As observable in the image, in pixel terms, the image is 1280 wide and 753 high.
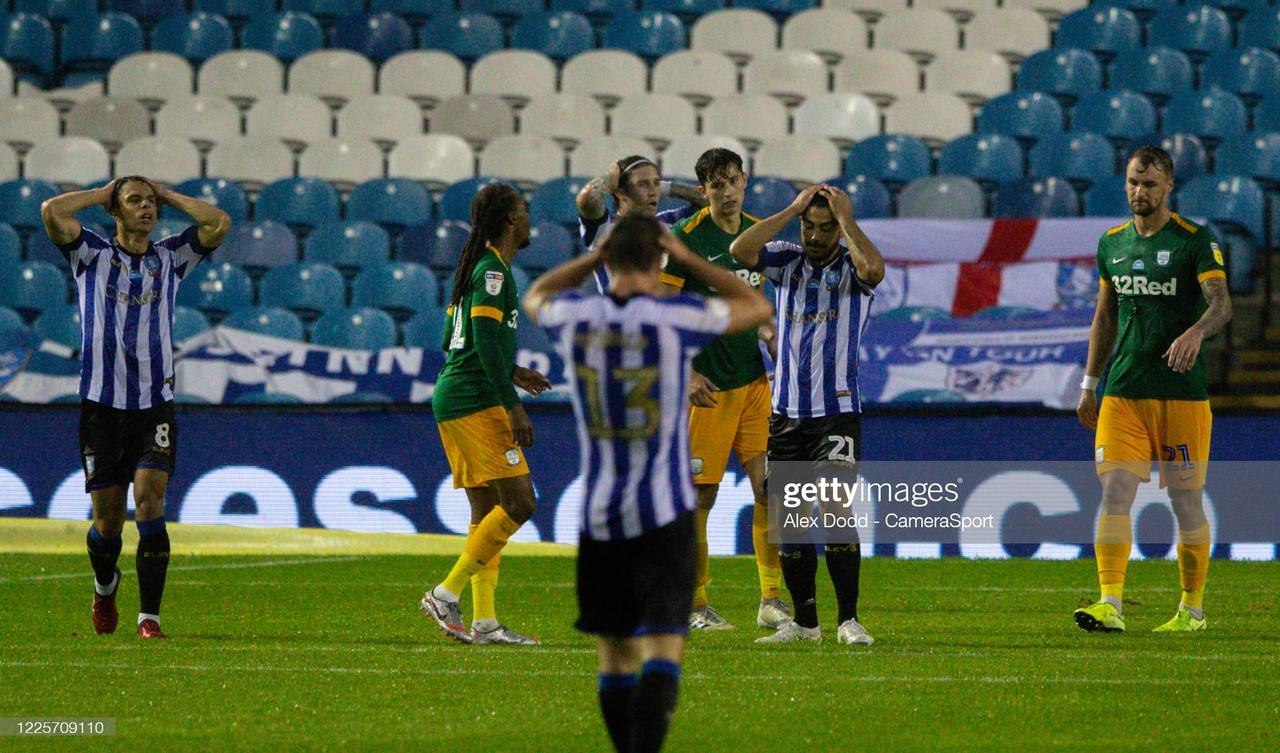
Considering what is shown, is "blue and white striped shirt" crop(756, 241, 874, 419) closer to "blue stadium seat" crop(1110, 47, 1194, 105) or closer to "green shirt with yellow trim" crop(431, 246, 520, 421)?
"green shirt with yellow trim" crop(431, 246, 520, 421)

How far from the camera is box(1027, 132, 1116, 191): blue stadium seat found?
15.4 meters

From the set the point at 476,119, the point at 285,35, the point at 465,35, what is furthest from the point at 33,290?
the point at 465,35

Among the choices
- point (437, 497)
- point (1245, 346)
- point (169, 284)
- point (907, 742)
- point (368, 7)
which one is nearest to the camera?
point (907, 742)

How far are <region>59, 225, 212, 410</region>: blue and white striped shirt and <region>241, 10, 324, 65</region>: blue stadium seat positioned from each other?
12.3m

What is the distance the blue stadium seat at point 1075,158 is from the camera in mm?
15398

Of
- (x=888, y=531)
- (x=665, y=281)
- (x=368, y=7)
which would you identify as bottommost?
(x=888, y=531)

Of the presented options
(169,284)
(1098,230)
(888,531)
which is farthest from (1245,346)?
(169,284)

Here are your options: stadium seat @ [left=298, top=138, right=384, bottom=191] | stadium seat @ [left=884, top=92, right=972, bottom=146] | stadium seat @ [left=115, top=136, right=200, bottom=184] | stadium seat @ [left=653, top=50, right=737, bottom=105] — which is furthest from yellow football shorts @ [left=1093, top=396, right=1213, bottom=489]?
stadium seat @ [left=115, top=136, right=200, bottom=184]

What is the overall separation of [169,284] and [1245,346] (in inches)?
364

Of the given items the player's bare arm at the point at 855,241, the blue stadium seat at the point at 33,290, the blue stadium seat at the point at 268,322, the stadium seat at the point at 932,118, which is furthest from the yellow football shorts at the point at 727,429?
the stadium seat at the point at 932,118

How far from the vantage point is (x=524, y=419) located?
6.88 meters

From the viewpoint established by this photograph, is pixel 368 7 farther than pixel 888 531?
Yes

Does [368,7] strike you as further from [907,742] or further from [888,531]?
[907,742]

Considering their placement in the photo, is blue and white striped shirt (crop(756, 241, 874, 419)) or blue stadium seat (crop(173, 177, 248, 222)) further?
blue stadium seat (crop(173, 177, 248, 222))
